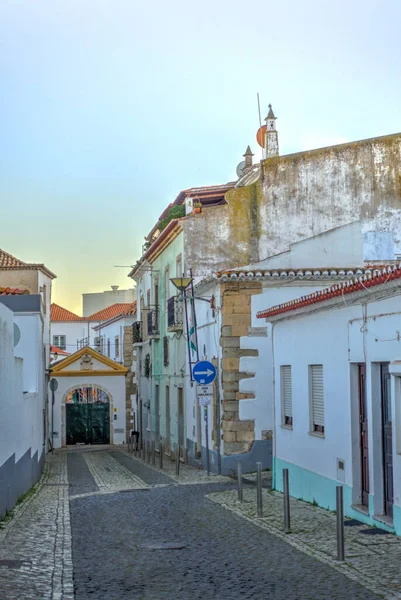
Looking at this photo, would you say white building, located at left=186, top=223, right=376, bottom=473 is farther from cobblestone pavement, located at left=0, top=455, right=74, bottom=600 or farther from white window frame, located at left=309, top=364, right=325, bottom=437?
white window frame, located at left=309, top=364, right=325, bottom=437

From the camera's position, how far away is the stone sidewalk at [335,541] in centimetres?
852

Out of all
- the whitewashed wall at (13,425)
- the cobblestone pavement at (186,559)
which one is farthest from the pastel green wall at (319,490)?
the whitewashed wall at (13,425)

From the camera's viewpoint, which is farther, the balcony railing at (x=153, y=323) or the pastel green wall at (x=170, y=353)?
the balcony railing at (x=153, y=323)

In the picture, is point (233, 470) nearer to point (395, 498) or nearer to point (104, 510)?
point (104, 510)

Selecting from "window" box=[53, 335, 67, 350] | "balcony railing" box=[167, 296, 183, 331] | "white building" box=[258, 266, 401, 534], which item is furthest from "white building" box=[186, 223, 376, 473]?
"window" box=[53, 335, 67, 350]

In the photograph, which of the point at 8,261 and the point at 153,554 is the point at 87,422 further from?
the point at 153,554

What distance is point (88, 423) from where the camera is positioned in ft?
139

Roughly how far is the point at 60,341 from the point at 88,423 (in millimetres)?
35438

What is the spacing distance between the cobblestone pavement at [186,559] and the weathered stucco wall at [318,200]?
10038mm

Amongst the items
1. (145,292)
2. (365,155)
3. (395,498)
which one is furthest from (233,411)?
(145,292)

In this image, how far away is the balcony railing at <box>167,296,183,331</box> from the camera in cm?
2605

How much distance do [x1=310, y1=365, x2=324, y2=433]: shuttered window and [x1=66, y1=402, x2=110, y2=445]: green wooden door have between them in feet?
94.5

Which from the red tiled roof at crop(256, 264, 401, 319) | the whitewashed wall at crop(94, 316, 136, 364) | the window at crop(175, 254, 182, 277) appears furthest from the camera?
the whitewashed wall at crop(94, 316, 136, 364)

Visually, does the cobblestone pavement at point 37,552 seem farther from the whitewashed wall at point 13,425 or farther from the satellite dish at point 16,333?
the satellite dish at point 16,333
